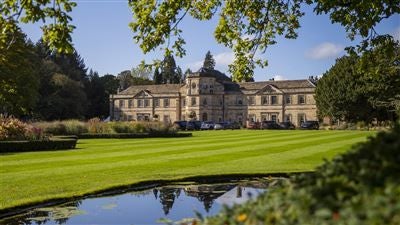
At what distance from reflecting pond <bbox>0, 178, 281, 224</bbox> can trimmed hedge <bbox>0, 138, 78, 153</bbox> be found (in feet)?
50.6

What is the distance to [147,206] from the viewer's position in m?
10.5

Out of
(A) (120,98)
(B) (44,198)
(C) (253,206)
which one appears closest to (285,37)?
(B) (44,198)

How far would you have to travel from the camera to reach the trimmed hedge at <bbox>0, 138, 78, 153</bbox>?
25609 mm

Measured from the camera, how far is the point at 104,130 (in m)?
47.7

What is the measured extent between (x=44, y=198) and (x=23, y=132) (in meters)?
19.6

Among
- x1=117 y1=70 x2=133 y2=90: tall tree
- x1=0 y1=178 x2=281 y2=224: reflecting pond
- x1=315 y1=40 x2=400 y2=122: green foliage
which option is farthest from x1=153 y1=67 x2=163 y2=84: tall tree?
x1=0 y1=178 x2=281 y2=224: reflecting pond

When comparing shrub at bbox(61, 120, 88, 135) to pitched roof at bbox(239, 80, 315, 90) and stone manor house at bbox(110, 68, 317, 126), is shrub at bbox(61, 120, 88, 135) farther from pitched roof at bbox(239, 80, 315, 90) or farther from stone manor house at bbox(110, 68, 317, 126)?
pitched roof at bbox(239, 80, 315, 90)

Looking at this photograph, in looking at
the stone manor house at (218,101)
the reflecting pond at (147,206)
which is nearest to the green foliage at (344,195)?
the reflecting pond at (147,206)

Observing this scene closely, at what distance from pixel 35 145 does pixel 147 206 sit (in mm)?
18085

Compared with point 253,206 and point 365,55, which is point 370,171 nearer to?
point 253,206

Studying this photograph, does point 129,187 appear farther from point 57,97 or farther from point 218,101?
point 218,101

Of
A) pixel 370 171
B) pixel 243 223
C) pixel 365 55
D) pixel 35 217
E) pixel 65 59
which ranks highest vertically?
pixel 65 59

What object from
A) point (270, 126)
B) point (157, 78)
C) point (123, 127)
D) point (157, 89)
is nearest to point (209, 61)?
point (157, 78)

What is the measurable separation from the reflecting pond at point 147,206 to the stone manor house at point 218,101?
86221 mm
